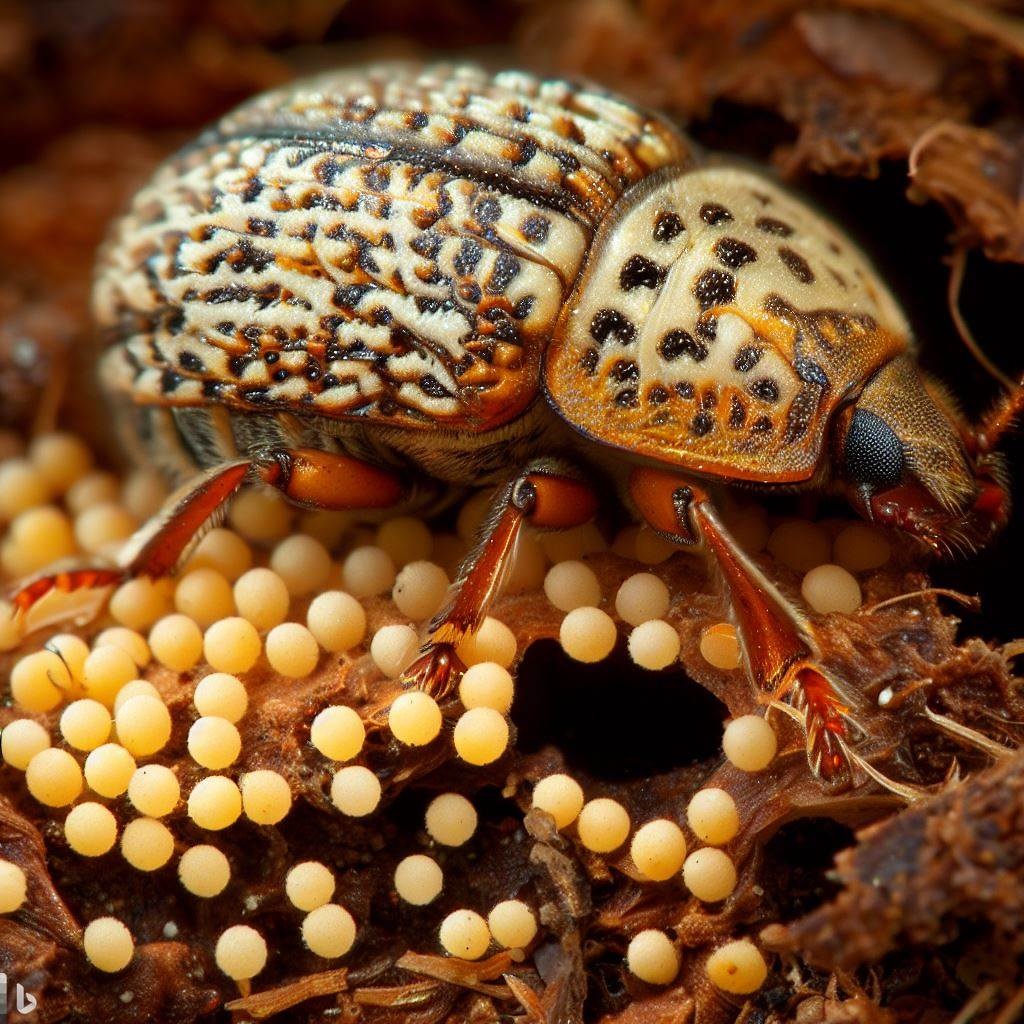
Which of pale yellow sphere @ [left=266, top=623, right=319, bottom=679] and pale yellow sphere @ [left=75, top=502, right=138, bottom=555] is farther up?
pale yellow sphere @ [left=266, top=623, right=319, bottom=679]

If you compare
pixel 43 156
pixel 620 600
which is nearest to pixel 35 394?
pixel 43 156

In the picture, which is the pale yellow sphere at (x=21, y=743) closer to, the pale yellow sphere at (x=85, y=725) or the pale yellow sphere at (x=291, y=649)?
the pale yellow sphere at (x=85, y=725)

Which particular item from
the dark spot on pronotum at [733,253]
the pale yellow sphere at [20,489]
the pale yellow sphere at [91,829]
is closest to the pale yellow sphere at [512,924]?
the pale yellow sphere at [91,829]

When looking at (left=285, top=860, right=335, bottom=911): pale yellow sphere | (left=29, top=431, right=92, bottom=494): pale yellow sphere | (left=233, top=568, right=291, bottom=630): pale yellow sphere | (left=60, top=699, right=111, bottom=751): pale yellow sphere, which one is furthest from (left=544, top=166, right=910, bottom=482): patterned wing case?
(left=29, top=431, right=92, bottom=494): pale yellow sphere

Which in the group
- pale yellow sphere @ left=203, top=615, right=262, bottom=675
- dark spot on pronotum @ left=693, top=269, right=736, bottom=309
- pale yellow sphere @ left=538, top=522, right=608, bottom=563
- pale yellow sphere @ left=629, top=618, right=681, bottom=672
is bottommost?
pale yellow sphere @ left=203, top=615, right=262, bottom=675

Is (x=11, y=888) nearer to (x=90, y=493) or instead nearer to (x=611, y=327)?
(x=90, y=493)

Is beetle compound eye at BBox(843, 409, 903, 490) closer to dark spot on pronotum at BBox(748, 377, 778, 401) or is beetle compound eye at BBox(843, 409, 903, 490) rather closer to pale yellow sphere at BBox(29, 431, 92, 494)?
dark spot on pronotum at BBox(748, 377, 778, 401)
